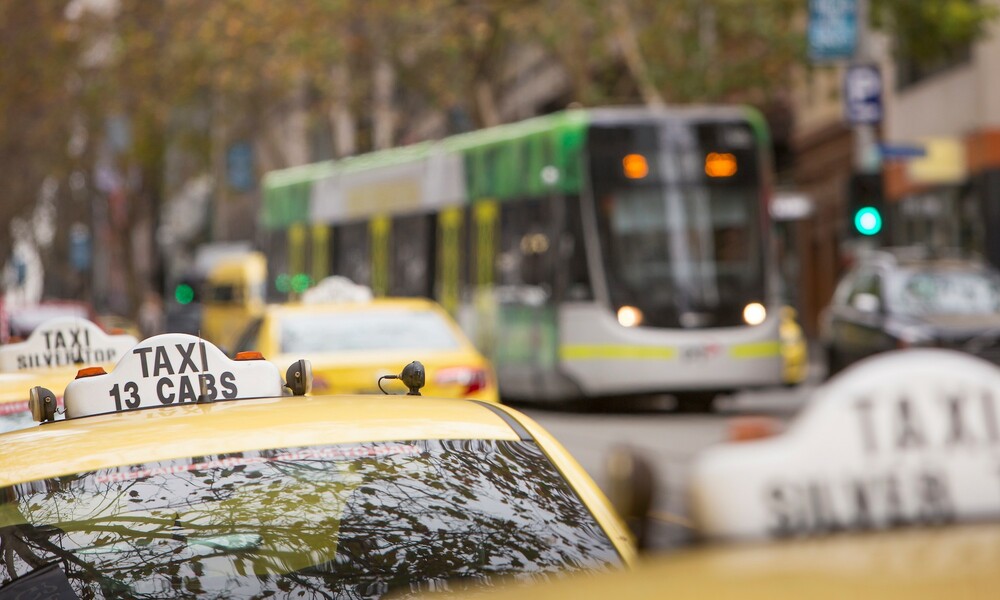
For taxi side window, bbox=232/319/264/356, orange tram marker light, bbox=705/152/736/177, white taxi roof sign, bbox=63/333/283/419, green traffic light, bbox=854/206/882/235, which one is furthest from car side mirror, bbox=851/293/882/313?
white taxi roof sign, bbox=63/333/283/419

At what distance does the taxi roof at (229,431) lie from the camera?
4.24 metres

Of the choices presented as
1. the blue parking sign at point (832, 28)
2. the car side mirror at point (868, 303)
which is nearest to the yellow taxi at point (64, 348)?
the car side mirror at point (868, 303)

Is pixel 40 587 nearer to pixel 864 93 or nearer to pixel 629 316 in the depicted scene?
pixel 629 316

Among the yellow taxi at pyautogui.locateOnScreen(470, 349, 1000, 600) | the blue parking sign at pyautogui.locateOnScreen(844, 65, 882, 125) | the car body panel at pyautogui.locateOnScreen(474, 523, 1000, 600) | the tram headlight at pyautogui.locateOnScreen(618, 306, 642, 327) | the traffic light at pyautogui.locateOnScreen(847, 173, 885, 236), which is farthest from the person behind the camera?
the tram headlight at pyautogui.locateOnScreen(618, 306, 642, 327)

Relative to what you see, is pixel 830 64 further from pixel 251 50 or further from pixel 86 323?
pixel 86 323

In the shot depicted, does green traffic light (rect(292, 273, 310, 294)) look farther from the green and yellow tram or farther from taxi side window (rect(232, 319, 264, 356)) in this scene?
taxi side window (rect(232, 319, 264, 356))

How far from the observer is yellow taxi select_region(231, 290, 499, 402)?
41.6ft

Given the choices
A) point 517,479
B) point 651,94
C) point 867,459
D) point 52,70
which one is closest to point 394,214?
point 651,94

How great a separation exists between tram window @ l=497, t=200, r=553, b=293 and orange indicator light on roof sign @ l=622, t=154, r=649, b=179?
1.20 meters

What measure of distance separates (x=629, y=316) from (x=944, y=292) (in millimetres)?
3892

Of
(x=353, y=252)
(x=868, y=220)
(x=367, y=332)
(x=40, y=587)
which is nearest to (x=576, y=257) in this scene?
(x=868, y=220)

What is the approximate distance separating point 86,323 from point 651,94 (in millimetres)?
23228

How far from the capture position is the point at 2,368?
9.48m

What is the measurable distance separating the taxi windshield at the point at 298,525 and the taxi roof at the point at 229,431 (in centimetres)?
3
